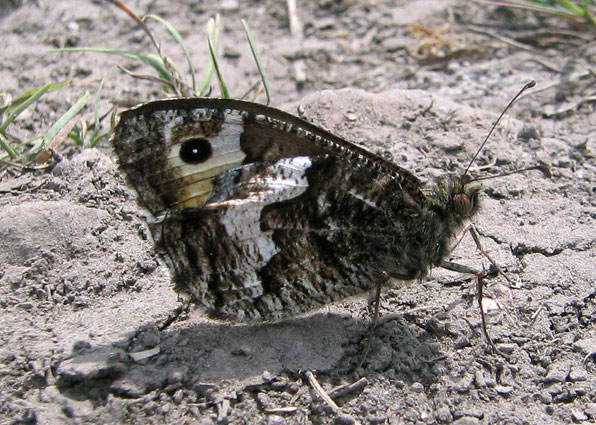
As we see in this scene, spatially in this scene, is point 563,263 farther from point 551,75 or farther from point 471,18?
point 471,18

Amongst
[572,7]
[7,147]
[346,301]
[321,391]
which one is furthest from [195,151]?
[572,7]

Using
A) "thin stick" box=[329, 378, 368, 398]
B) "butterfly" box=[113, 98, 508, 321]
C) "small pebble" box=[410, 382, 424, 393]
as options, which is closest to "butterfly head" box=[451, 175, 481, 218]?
"butterfly" box=[113, 98, 508, 321]

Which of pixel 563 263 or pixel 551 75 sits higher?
pixel 551 75

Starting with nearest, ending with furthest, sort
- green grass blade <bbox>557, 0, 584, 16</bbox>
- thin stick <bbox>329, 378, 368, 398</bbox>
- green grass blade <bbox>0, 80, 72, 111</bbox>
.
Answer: thin stick <bbox>329, 378, 368, 398</bbox>, green grass blade <bbox>0, 80, 72, 111</bbox>, green grass blade <bbox>557, 0, 584, 16</bbox>

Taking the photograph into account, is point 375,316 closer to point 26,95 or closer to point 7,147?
point 7,147

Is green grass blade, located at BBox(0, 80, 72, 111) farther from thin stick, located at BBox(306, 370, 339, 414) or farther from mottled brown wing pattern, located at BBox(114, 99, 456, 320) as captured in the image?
thin stick, located at BBox(306, 370, 339, 414)

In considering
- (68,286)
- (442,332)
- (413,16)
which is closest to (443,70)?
(413,16)
